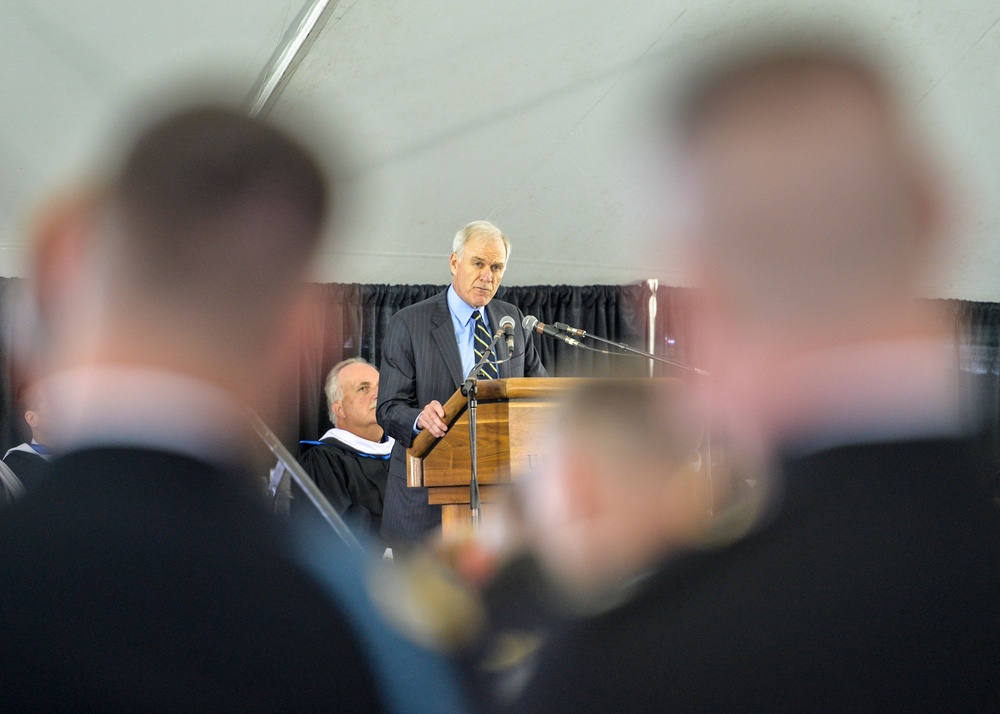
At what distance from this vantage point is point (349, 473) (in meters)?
4.82

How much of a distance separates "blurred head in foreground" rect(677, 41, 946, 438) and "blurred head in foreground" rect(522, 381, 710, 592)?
108 mm

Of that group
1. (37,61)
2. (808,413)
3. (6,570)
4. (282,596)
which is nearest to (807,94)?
(808,413)

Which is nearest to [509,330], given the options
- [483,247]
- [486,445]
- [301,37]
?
[483,247]

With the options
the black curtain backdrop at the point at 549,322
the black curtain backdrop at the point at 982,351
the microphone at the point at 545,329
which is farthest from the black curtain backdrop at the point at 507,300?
the microphone at the point at 545,329

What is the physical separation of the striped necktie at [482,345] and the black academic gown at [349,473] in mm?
1811

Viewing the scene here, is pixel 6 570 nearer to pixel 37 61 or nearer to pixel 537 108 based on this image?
pixel 37 61

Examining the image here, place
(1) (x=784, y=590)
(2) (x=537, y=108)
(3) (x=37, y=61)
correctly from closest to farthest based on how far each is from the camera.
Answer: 1. (1) (x=784, y=590)
2. (3) (x=37, y=61)
3. (2) (x=537, y=108)

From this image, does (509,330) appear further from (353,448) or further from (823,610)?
(823,610)

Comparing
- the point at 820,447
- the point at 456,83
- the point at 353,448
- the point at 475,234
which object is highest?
the point at 456,83

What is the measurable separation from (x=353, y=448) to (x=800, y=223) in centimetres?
445

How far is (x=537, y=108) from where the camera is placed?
412 cm

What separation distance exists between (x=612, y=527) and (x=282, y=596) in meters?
0.21

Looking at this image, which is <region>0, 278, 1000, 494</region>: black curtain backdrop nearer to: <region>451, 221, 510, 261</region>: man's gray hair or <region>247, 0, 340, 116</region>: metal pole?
<region>247, 0, 340, 116</region>: metal pole

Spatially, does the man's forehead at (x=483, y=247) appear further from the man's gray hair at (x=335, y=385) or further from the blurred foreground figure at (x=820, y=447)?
the blurred foreground figure at (x=820, y=447)
